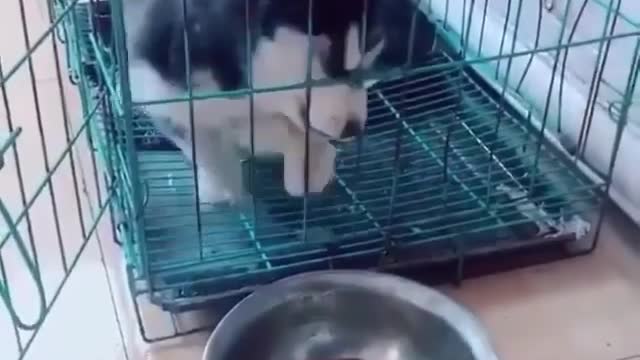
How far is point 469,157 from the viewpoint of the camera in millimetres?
1211

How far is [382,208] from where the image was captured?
1.12 metres

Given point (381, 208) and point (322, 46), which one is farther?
point (381, 208)

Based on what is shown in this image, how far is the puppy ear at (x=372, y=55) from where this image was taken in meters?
0.99

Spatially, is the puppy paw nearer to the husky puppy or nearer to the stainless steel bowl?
the husky puppy

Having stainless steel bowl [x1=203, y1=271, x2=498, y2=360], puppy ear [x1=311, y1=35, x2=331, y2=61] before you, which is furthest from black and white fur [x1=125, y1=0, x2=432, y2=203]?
stainless steel bowl [x1=203, y1=271, x2=498, y2=360]

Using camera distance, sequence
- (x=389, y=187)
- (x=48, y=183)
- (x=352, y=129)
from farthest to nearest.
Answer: (x=389, y=187), (x=352, y=129), (x=48, y=183)

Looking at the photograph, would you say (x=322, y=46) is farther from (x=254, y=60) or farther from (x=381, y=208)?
(x=381, y=208)

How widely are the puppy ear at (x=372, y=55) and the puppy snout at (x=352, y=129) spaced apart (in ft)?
0.20

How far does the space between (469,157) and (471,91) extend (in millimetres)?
157

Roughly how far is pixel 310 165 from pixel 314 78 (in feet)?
0.56

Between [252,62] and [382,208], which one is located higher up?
[252,62]

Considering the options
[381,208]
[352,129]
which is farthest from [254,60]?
[381,208]

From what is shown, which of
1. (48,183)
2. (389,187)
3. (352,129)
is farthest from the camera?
(389,187)

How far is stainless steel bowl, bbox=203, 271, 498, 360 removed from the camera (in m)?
0.93
